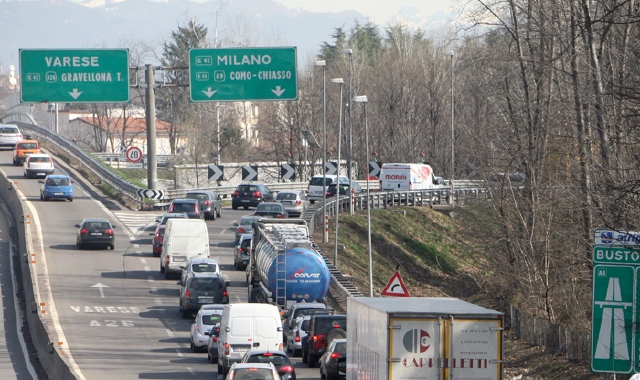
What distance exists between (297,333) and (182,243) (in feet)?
37.1

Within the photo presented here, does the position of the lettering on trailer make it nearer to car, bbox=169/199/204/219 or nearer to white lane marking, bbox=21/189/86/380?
white lane marking, bbox=21/189/86/380

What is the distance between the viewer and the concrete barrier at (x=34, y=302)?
2458 centimetres

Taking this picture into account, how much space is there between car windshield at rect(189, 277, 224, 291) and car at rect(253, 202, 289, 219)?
53.5 ft

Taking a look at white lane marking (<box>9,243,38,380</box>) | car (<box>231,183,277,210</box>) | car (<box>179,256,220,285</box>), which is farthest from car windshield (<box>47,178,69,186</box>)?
car (<box>179,256,220,285</box>)

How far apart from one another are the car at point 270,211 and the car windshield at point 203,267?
1443cm

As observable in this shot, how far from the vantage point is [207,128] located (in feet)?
308

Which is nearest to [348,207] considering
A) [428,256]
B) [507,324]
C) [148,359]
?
[428,256]

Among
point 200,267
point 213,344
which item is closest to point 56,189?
point 200,267

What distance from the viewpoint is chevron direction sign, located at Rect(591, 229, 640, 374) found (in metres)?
9.35

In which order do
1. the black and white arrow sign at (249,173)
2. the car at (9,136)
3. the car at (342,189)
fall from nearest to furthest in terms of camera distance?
the black and white arrow sign at (249,173)
the car at (342,189)
the car at (9,136)

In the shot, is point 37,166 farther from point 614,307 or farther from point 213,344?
point 614,307

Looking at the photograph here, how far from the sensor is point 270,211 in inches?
1991

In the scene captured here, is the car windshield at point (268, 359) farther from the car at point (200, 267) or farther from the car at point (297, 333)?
the car at point (200, 267)

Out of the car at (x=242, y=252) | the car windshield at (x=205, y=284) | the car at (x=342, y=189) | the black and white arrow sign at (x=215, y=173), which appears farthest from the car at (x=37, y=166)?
the car windshield at (x=205, y=284)
